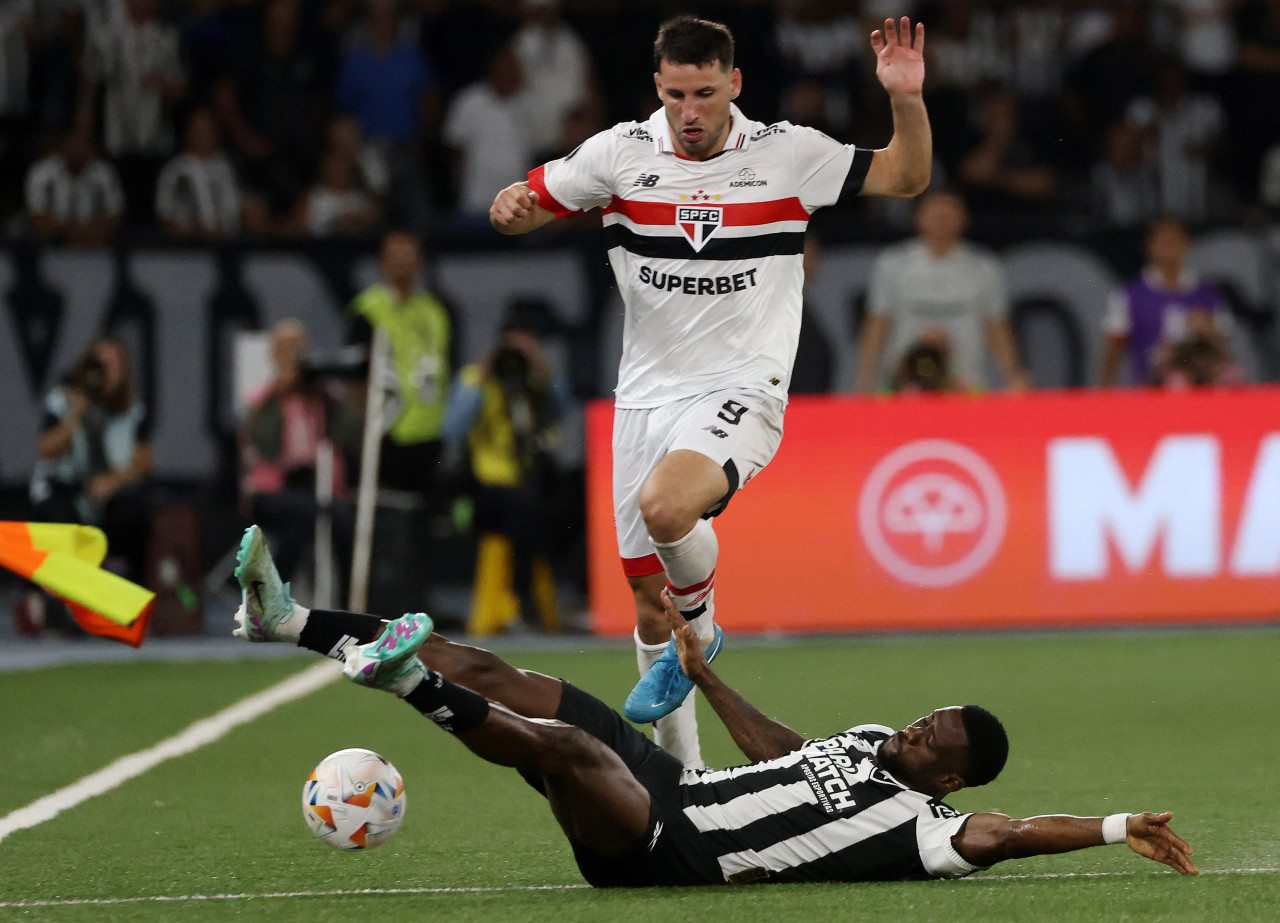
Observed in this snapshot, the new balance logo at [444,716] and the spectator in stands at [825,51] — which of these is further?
the spectator in stands at [825,51]

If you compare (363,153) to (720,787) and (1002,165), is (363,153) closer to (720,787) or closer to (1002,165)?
(1002,165)

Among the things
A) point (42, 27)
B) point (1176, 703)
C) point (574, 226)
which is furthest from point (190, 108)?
point (1176, 703)

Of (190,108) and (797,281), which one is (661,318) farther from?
(190,108)

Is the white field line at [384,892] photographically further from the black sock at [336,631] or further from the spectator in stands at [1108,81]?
the spectator in stands at [1108,81]

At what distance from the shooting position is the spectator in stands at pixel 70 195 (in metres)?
14.6

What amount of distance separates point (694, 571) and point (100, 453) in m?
7.27

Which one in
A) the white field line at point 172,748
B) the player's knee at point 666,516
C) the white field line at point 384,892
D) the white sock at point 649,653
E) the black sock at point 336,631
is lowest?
the white field line at point 172,748

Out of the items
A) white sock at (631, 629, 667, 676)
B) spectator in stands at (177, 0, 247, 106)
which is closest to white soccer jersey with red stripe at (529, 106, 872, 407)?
white sock at (631, 629, 667, 676)

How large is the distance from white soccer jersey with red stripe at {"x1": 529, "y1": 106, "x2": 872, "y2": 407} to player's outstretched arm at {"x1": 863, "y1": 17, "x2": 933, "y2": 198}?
0.39 feet

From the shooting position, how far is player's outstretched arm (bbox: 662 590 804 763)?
559 cm

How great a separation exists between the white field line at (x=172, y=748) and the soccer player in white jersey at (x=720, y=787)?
73.0 inches

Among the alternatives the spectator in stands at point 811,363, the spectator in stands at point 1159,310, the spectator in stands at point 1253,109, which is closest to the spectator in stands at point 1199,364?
the spectator in stands at point 1159,310

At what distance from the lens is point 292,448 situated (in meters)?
12.7

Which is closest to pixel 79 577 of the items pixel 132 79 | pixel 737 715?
pixel 737 715
